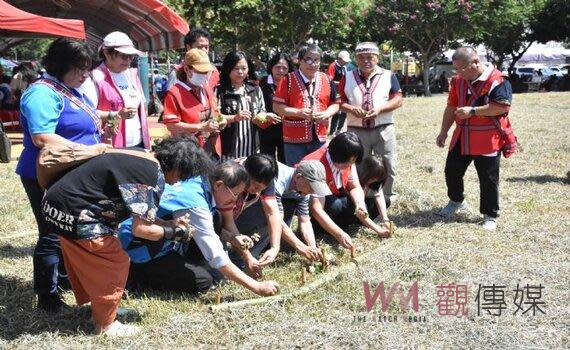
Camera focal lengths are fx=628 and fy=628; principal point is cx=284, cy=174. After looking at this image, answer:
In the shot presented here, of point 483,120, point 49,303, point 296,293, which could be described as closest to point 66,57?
point 49,303

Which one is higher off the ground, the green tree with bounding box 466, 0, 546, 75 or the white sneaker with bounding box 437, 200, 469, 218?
the green tree with bounding box 466, 0, 546, 75

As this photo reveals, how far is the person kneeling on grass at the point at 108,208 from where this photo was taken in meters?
2.83

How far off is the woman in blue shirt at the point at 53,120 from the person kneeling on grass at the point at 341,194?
1.61 metres

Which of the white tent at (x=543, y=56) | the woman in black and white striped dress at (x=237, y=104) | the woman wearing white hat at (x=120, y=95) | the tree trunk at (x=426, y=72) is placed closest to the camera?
the woman wearing white hat at (x=120, y=95)

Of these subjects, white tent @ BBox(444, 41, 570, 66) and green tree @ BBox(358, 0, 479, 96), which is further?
white tent @ BBox(444, 41, 570, 66)

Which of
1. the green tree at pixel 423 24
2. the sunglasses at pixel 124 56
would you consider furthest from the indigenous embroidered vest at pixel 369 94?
the green tree at pixel 423 24

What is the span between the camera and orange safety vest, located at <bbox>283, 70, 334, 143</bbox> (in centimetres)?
521

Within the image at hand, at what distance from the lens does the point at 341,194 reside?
4930 mm

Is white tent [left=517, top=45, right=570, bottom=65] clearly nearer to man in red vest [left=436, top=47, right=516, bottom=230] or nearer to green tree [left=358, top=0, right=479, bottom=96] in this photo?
green tree [left=358, top=0, right=479, bottom=96]

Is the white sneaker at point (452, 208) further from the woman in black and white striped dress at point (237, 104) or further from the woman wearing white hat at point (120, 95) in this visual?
the woman wearing white hat at point (120, 95)

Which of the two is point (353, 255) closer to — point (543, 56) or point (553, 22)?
point (553, 22)

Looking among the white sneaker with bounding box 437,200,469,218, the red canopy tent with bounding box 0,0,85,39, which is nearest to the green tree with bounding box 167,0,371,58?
the red canopy tent with bounding box 0,0,85,39

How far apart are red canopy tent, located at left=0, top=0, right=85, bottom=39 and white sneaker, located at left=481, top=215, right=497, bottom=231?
584cm

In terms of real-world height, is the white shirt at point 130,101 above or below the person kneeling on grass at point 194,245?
above
